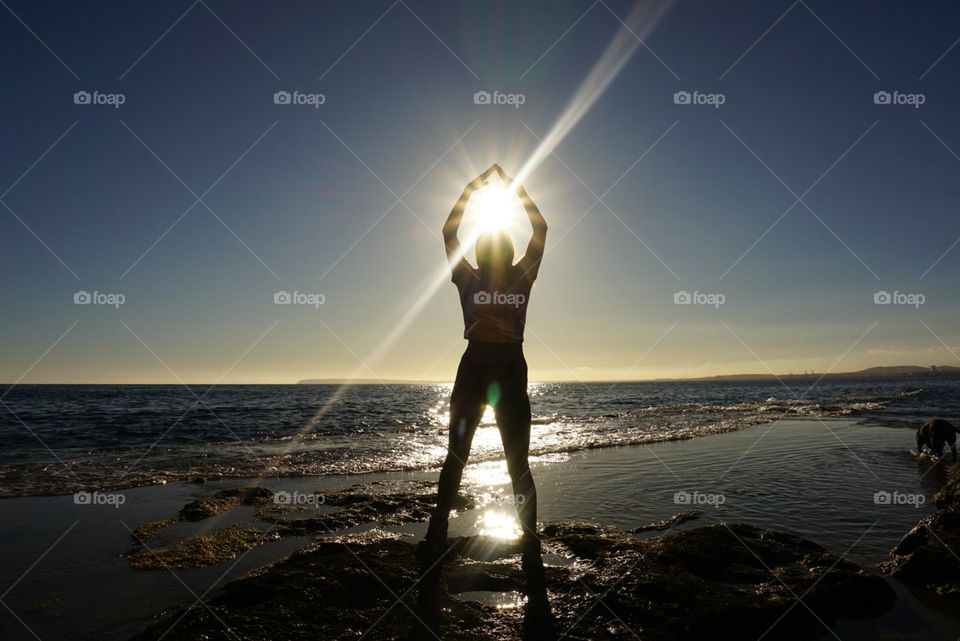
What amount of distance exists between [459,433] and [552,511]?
3638 mm

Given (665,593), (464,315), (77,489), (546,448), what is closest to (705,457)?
(546,448)

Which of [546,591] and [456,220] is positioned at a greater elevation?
[456,220]

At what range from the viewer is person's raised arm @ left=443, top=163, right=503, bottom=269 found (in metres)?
4.37

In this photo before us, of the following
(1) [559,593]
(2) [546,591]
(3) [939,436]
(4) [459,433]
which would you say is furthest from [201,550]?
(3) [939,436]

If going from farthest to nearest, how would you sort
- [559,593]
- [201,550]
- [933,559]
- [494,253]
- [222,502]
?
[222,502], [201,550], [933,559], [494,253], [559,593]

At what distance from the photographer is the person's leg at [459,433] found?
159 inches

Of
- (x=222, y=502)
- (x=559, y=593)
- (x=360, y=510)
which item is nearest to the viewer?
(x=559, y=593)

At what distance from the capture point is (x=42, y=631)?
354 cm

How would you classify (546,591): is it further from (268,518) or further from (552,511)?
(268,518)

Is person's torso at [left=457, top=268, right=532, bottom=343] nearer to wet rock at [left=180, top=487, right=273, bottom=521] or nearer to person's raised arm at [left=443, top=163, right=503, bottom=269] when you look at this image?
person's raised arm at [left=443, top=163, right=503, bottom=269]

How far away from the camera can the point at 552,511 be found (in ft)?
23.0

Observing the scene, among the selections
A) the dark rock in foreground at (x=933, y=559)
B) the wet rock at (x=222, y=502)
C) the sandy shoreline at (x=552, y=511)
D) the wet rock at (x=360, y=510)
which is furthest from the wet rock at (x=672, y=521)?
the wet rock at (x=222, y=502)

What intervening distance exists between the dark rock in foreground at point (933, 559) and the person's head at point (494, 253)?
430 cm

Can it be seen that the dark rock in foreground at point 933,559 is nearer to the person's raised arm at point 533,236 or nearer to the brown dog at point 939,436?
the person's raised arm at point 533,236
